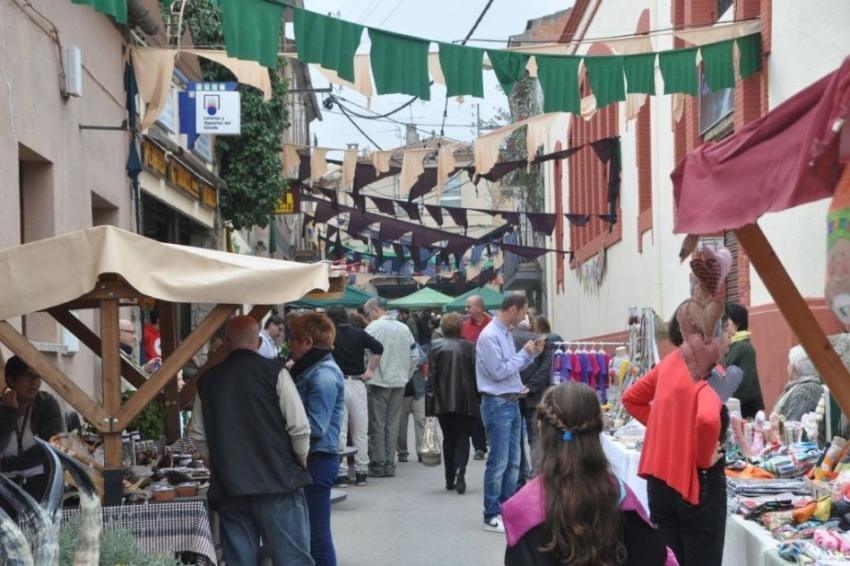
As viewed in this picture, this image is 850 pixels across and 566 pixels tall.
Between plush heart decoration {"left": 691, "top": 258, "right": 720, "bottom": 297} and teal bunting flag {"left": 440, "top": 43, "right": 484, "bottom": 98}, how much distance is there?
5.08m

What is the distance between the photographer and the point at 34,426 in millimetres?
7957

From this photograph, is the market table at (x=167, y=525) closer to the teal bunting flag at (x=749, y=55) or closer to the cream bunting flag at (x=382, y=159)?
the teal bunting flag at (x=749, y=55)

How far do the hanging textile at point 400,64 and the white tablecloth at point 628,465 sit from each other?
349cm

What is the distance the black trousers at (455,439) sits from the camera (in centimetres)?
1260

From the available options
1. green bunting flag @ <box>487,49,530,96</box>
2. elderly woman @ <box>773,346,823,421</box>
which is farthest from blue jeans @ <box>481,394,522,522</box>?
green bunting flag @ <box>487,49,530,96</box>

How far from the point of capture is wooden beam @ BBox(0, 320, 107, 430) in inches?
252

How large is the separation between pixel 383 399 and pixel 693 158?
10411mm

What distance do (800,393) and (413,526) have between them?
398cm

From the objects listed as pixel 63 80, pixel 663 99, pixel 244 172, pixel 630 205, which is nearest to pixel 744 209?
pixel 63 80

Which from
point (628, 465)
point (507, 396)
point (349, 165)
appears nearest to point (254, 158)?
point (349, 165)

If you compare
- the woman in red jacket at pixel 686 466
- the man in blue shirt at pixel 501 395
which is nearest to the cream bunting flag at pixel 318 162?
the man in blue shirt at pixel 501 395

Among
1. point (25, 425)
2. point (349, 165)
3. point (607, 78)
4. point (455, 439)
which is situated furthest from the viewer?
point (349, 165)

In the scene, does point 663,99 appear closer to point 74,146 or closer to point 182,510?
point 74,146

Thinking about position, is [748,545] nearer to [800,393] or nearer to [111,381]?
[800,393]
